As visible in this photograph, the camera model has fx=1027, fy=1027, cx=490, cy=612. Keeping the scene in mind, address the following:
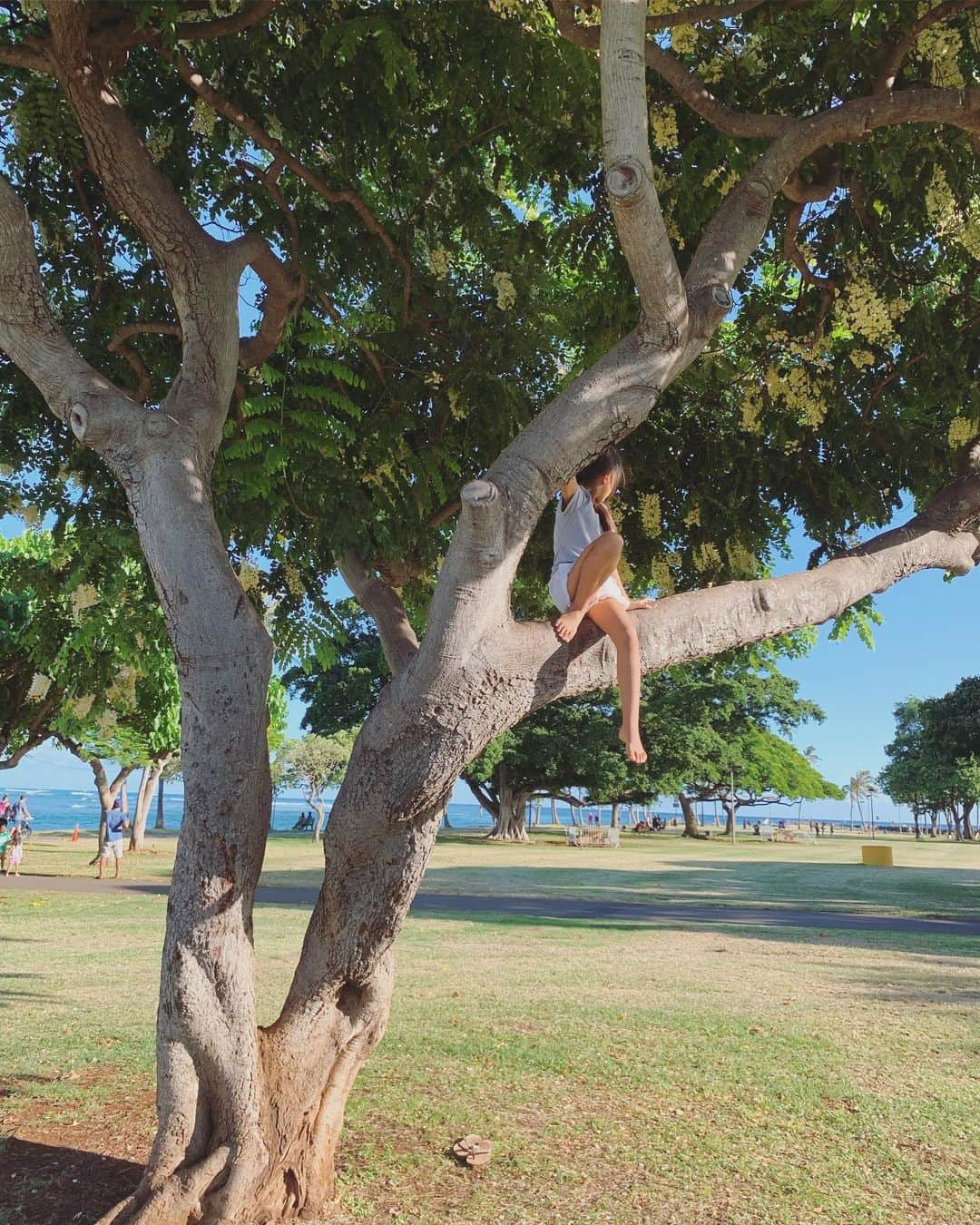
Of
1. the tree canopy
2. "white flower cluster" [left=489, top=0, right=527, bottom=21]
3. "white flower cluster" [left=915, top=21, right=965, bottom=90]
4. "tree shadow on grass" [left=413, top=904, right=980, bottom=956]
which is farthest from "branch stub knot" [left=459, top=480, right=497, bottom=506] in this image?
"tree shadow on grass" [left=413, top=904, right=980, bottom=956]

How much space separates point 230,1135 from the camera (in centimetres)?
400

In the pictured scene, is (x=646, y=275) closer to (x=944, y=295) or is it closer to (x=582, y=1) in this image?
(x=582, y=1)

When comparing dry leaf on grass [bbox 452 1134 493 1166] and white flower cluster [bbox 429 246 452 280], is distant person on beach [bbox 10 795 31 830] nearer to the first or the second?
white flower cluster [bbox 429 246 452 280]

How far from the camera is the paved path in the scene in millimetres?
15383

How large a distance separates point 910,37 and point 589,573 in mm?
3257

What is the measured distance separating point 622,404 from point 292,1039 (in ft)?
9.50

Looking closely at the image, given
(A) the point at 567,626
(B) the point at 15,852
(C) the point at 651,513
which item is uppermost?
(C) the point at 651,513

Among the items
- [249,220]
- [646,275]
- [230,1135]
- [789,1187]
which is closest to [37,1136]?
[230,1135]

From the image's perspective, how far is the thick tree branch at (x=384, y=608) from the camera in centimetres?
513

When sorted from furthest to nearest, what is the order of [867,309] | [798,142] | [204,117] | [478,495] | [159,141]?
Result: [867,309]
[159,141]
[204,117]
[798,142]
[478,495]

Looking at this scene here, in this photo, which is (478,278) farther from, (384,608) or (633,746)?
(633,746)

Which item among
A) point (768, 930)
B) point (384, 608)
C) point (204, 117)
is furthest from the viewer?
point (768, 930)

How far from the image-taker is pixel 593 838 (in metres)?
46.8

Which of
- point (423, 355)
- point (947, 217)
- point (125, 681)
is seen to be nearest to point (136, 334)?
point (423, 355)
